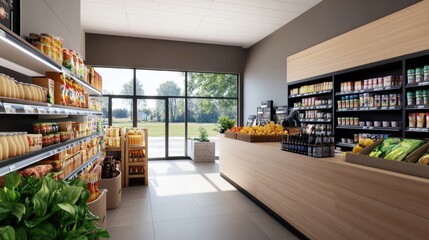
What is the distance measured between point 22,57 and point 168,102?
22.3 ft

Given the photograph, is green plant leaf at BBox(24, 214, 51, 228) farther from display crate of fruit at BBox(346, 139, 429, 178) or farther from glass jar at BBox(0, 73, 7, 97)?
display crate of fruit at BBox(346, 139, 429, 178)

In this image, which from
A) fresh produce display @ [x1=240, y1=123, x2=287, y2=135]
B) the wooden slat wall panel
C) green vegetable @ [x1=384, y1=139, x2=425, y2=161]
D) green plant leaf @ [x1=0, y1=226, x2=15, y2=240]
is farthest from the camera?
fresh produce display @ [x1=240, y1=123, x2=287, y2=135]

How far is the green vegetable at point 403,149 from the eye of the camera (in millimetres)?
1914

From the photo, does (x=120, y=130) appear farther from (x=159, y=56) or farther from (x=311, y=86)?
(x=311, y=86)

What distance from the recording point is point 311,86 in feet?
17.9

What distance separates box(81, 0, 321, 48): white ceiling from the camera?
18.4 ft

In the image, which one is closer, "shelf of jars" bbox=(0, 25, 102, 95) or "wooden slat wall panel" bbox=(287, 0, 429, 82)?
"shelf of jars" bbox=(0, 25, 102, 95)

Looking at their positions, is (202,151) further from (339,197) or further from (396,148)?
(396,148)

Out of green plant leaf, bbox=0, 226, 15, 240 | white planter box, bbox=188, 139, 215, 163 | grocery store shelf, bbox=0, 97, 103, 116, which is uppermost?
grocery store shelf, bbox=0, 97, 103, 116

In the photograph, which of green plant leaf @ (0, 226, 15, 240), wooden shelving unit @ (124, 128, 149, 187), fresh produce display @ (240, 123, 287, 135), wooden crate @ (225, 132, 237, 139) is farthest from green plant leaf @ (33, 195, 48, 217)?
wooden shelving unit @ (124, 128, 149, 187)

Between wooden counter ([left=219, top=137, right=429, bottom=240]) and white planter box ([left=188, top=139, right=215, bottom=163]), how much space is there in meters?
4.06

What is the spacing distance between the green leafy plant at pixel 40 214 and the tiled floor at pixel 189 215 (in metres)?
2.17

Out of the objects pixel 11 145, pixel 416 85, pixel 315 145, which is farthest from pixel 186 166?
pixel 11 145

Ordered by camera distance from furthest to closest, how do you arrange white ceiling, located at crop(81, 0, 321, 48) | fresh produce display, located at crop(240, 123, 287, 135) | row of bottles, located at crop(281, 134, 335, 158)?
white ceiling, located at crop(81, 0, 321, 48) < fresh produce display, located at crop(240, 123, 287, 135) < row of bottles, located at crop(281, 134, 335, 158)
